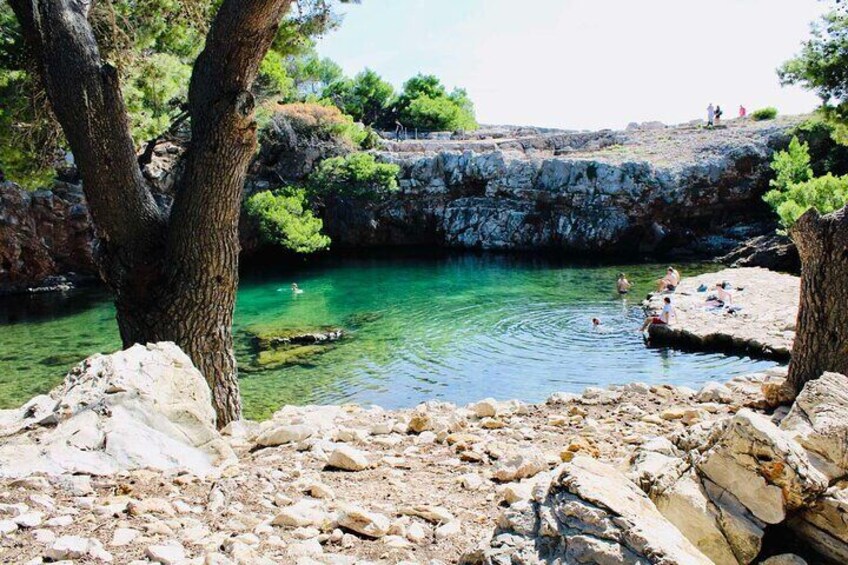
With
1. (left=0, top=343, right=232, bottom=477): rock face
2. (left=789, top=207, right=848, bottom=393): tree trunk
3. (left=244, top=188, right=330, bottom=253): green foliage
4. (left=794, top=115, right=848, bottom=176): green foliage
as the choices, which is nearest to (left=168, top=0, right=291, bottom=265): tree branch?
(left=0, top=343, right=232, bottom=477): rock face

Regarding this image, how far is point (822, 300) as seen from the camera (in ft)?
22.9

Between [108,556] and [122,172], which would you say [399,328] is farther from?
[108,556]

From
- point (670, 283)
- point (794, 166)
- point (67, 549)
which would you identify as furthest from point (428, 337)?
point (794, 166)

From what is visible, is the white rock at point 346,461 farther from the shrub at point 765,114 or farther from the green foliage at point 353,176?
the shrub at point 765,114

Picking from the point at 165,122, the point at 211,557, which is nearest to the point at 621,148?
the point at 165,122

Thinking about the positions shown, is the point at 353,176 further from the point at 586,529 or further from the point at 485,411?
the point at 586,529

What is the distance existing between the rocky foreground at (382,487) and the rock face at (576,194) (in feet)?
109

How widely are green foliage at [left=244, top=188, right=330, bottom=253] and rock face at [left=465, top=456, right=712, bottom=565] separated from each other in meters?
30.6

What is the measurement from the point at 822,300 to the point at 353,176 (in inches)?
1262

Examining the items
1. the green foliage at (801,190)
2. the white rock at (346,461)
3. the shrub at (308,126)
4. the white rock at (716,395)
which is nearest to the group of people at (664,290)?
the green foliage at (801,190)

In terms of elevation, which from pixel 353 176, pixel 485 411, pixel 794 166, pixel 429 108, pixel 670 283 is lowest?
pixel 670 283

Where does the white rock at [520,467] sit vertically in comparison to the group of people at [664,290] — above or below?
above

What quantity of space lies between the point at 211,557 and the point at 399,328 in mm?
17518

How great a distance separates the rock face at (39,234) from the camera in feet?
94.9
